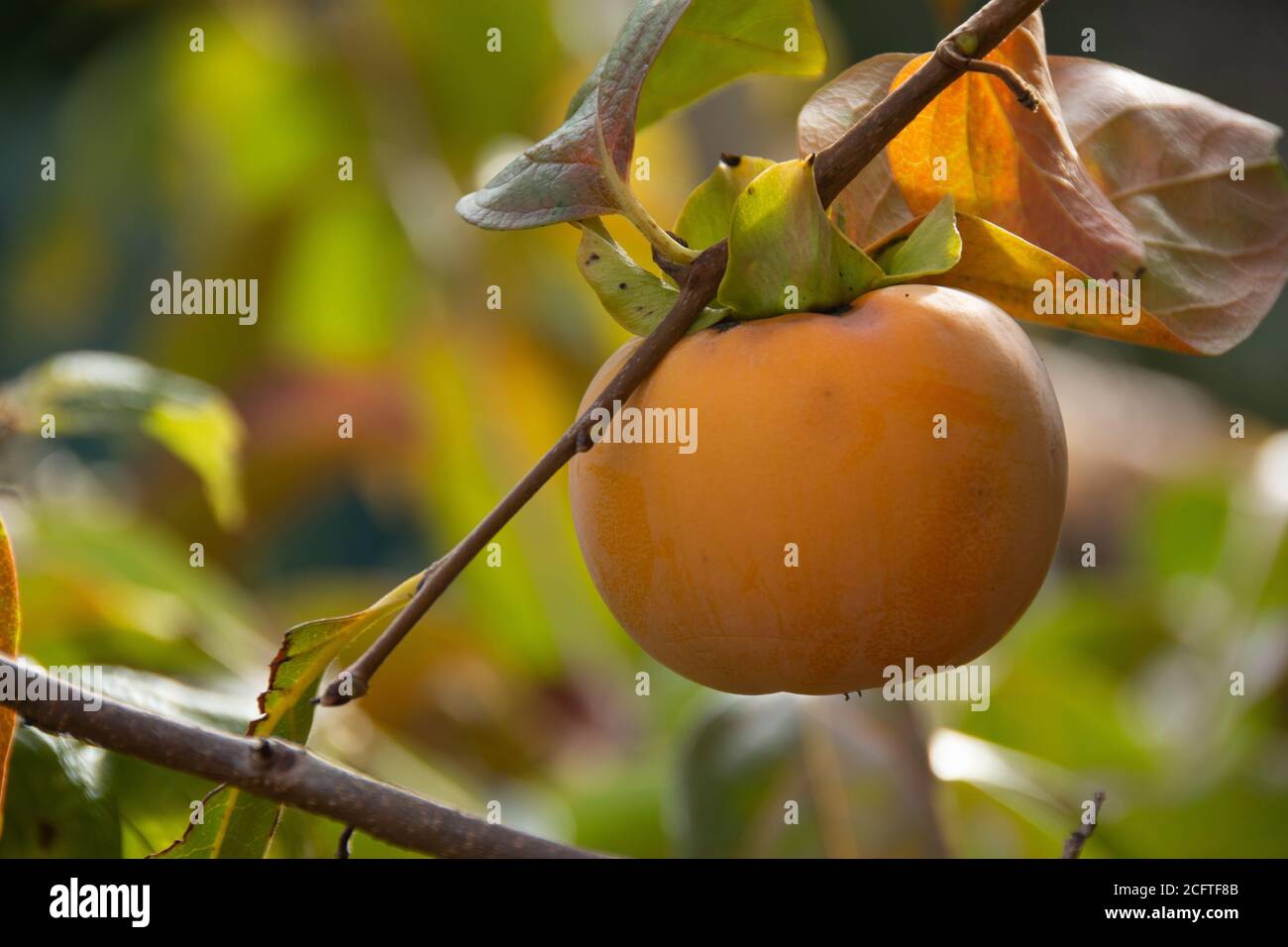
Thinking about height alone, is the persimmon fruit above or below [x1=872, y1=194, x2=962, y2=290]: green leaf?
below

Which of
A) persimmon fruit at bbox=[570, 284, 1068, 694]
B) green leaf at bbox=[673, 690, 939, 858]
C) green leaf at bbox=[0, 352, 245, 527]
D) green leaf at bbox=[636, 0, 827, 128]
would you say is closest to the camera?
persimmon fruit at bbox=[570, 284, 1068, 694]

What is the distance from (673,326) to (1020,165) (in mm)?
161

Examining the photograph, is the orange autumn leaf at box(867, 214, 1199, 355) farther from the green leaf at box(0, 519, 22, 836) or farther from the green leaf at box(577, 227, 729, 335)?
the green leaf at box(0, 519, 22, 836)

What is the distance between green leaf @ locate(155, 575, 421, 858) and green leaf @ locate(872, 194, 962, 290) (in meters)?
0.21

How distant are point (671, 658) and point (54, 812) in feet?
1.11

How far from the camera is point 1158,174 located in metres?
0.56

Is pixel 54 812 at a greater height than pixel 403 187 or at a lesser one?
lesser

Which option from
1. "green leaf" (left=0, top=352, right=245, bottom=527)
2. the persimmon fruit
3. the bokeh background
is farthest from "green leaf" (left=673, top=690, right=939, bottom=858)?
the persimmon fruit

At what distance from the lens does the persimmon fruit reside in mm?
445

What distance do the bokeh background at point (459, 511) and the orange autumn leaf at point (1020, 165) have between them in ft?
1.18

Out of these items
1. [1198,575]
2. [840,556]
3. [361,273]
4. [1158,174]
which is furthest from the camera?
[361,273]

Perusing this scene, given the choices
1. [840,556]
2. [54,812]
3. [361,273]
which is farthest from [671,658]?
[361,273]
